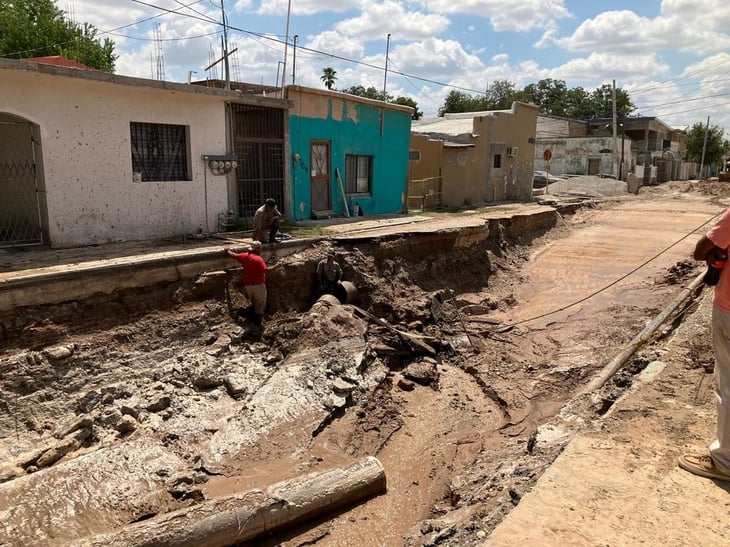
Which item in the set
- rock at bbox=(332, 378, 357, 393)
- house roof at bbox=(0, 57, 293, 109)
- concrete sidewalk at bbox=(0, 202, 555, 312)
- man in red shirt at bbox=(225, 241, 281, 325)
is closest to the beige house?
house roof at bbox=(0, 57, 293, 109)

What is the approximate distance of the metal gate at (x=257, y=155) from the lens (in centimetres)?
1399

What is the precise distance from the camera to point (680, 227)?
22734 mm

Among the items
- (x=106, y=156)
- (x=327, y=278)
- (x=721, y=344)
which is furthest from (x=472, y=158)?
(x=721, y=344)

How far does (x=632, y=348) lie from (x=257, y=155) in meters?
9.90

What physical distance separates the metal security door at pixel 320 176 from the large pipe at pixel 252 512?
11179 millimetres

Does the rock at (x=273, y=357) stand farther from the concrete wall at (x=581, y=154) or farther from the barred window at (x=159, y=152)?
the concrete wall at (x=581, y=154)

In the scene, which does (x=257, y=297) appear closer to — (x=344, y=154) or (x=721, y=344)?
(x=721, y=344)

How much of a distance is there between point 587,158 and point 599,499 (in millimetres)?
42768

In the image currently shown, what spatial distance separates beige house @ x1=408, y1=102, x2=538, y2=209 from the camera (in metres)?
24.6

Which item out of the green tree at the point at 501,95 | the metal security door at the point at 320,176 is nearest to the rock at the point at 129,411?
the metal security door at the point at 320,176

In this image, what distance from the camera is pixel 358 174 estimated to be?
18344mm

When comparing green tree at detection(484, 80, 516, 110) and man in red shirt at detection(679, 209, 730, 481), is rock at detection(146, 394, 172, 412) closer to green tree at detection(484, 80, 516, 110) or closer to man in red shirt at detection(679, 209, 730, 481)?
man in red shirt at detection(679, 209, 730, 481)

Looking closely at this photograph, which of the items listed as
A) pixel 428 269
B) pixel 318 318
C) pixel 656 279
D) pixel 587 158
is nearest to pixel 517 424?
pixel 318 318

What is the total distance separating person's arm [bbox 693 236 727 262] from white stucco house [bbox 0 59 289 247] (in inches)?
400
